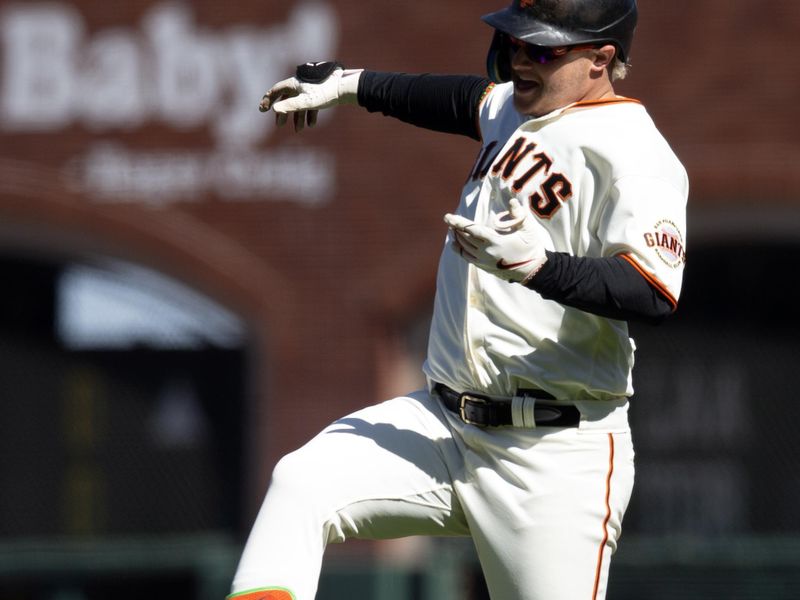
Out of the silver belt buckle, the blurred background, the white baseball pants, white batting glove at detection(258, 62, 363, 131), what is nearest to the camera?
the white baseball pants

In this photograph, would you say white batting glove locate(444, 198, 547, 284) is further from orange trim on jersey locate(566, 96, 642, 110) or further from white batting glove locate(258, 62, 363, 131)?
white batting glove locate(258, 62, 363, 131)

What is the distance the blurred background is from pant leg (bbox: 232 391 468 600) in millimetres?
7872

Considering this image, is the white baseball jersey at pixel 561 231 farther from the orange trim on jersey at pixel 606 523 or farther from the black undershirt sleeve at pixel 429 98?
the black undershirt sleeve at pixel 429 98

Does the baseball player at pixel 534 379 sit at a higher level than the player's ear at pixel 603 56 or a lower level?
lower

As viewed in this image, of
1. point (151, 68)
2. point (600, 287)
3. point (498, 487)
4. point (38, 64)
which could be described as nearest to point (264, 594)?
point (498, 487)

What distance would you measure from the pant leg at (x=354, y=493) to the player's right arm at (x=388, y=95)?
2.54 feet

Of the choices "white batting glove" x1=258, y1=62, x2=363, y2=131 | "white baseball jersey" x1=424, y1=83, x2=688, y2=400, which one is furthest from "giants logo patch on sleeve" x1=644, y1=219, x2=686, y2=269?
"white batting glove" x1=258, y1=62, x2=363, y2=131

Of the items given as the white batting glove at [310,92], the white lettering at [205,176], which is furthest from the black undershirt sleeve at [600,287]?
the white lettering at [205,176]

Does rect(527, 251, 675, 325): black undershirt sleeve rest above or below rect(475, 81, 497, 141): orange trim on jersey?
below

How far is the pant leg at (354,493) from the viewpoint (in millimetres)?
3570

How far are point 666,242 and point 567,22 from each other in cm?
61

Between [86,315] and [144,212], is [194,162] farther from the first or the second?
[86,315]

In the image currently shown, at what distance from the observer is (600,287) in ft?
11.6

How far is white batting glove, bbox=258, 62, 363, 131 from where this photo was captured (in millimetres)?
4270
